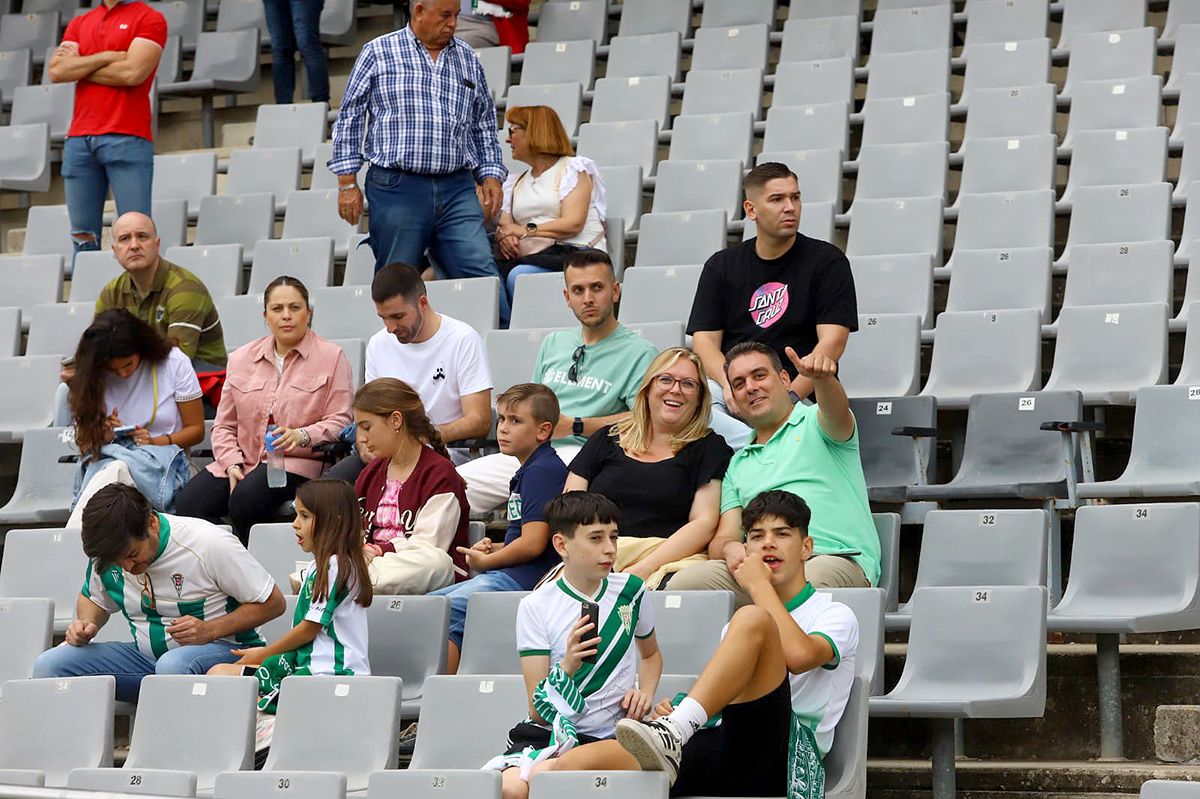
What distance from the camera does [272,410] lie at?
5.50m

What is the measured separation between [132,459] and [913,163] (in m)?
3.08

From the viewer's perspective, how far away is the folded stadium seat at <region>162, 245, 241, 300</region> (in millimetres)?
7105

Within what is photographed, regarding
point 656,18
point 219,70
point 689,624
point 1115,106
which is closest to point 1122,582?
point 689,624

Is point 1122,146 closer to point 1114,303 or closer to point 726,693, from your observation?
point 1114,303

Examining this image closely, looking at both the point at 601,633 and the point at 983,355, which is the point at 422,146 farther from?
the point at 601,633

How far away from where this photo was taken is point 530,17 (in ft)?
30.0

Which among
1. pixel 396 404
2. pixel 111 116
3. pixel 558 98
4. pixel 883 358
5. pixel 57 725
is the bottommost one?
pixel 57 725

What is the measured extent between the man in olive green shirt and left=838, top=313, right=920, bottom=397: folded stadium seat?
2.14 metres

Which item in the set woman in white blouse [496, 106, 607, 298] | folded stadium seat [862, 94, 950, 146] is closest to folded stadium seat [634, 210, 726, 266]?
woman in white blouse [496, 106, 607, 298]

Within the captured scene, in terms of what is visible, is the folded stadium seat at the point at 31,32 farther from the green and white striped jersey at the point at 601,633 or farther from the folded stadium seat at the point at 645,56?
the green and white striped jersey at the point at 601,633

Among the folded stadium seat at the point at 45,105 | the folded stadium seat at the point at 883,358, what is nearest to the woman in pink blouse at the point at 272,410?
the folded stadium seat at the point at 883,358

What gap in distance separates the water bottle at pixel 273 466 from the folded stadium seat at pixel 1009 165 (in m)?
2.63

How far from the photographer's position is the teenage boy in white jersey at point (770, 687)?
355 centimetres

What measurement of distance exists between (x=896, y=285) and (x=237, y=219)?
9.77 ft
